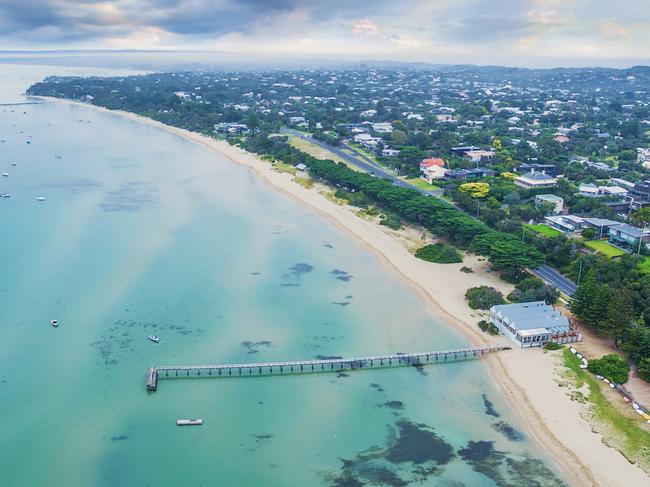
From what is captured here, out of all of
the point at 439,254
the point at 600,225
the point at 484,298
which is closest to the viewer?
the point at 484,298

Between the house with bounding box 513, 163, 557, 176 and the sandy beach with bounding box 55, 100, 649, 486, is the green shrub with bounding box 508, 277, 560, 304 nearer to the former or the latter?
the sandy beach with bounding box 55, 100, 649, 486

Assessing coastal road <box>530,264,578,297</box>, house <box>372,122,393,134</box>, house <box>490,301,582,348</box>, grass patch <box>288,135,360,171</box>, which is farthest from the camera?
house <box>372,122,393,134</box>

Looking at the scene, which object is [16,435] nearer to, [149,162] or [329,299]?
[329,299]

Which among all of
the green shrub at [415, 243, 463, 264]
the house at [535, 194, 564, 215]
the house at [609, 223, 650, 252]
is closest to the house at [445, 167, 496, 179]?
the house at [535, 194, 564, 215]

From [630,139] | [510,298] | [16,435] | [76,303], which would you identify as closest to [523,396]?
[510,298]

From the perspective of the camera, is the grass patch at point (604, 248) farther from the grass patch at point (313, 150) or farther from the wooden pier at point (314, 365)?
the grass patch at point (313, 150)

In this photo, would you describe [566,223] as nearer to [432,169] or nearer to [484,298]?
[484,298]

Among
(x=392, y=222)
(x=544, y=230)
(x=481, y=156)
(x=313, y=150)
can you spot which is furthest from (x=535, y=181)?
(x=313, y=150)
